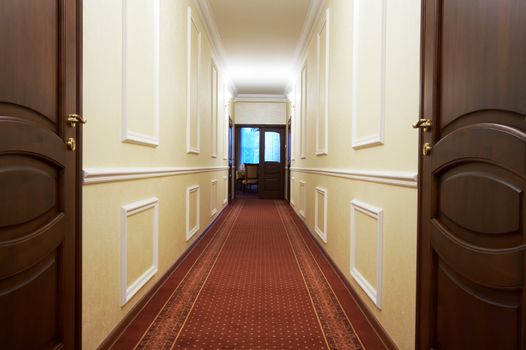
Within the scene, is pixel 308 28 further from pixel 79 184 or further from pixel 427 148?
pixel 79 184

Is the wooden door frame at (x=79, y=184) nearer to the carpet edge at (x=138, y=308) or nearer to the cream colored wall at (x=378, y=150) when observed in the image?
the carpet edge at (x=138, y=308)

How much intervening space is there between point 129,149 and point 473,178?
166cm

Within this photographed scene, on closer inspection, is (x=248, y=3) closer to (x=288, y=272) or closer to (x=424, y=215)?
(x=288, y=272)

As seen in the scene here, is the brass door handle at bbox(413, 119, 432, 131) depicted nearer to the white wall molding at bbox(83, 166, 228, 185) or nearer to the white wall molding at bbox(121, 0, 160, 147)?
the white wall molding at bbox(83, 166, 228, 185)

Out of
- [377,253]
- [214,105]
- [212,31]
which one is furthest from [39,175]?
[214,105]

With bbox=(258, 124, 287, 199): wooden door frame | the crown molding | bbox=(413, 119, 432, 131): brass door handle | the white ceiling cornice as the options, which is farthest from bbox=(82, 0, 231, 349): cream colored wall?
bbox=(258, 124, 287, 199): wooden door frame

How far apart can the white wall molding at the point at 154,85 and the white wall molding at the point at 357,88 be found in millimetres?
1328

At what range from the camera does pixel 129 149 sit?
209cm

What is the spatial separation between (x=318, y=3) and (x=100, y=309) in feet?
12.6

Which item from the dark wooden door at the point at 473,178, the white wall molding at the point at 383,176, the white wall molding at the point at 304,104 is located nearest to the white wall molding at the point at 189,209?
the white wall molding at the point at 383,176

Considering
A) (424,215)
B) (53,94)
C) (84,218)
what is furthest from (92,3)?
(424,215)

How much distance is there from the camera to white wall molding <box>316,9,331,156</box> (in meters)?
3.78

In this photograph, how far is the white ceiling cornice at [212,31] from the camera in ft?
14.6

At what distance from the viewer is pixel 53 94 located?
1.26m
